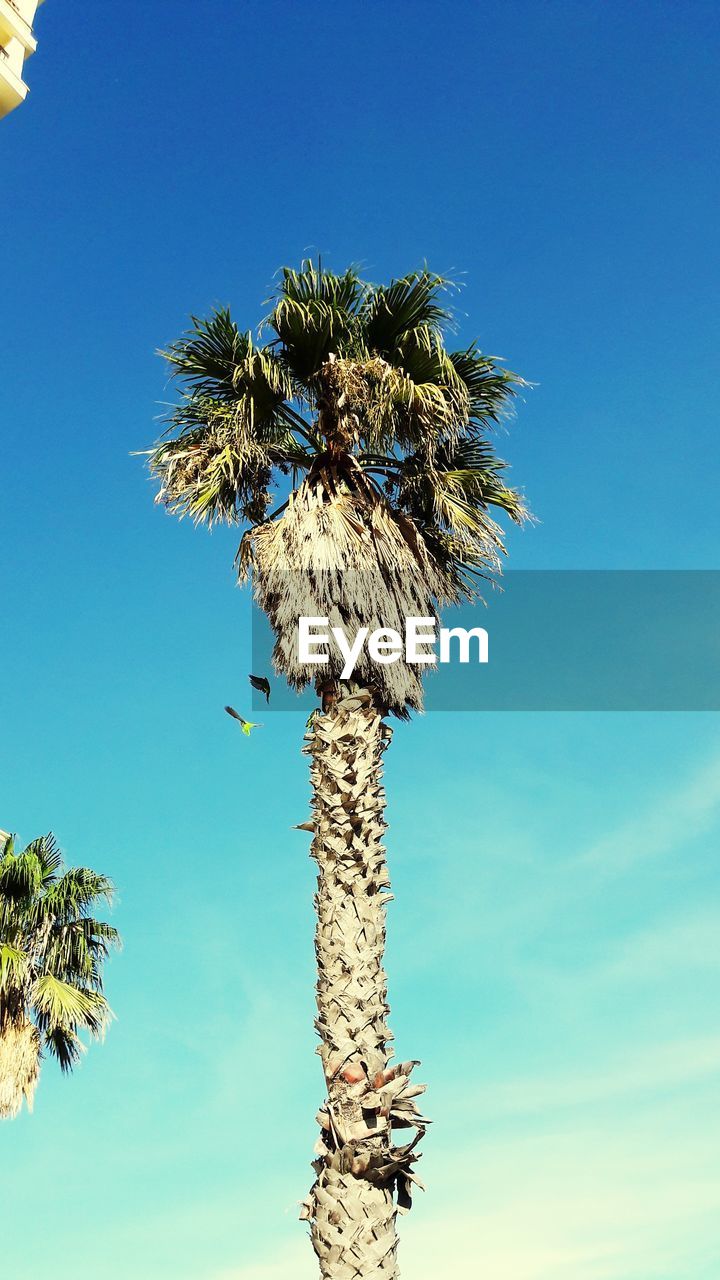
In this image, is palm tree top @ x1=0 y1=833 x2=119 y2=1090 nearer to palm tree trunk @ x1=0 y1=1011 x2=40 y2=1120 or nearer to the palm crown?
palm tree trunk @ x1=0 y1=1011 x2=40 y2=1120

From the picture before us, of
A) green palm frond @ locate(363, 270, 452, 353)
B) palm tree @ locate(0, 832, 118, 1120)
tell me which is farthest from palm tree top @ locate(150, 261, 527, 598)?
palm tree @ locate(0, 832, 118, 1120)

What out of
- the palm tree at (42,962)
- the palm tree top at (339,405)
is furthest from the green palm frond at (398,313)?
the palm tree at (42,962)

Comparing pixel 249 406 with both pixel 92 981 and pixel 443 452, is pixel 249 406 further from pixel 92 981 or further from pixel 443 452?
pixel 92 981

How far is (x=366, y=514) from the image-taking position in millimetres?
9812

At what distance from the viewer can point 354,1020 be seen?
7895 mm

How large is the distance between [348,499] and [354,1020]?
14.9 ft

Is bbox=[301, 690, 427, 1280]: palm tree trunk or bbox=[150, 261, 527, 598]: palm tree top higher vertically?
bbox=[150, 261, 527, 598]: palm tree top

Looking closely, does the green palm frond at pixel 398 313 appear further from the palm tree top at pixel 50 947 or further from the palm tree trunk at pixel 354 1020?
the palm tree top at pixel 50 947

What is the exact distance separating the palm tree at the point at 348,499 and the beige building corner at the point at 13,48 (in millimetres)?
2719

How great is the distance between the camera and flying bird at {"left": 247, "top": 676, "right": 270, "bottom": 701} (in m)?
9.61

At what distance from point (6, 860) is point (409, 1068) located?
30.8ft

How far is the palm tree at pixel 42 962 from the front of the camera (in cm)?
1405

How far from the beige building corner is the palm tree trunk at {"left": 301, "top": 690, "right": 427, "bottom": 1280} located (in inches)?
206

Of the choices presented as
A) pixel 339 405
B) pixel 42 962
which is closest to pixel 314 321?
pixel 339 405
